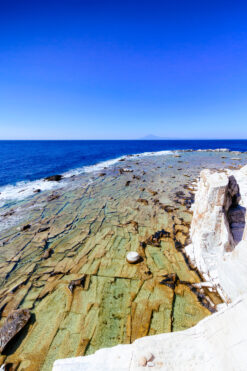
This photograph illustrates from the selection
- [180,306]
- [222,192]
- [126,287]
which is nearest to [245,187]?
[222,192]

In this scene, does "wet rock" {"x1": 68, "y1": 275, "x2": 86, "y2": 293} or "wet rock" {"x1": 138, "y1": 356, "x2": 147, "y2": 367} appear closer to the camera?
"wet rock" {"x1": 138, "y1": 356, "x2": 147, "y2": 367}

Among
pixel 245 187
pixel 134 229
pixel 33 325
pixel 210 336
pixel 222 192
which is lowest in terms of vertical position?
pixel 33 325

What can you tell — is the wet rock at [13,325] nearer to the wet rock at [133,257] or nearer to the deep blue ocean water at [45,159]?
the wet rock at [133,257]

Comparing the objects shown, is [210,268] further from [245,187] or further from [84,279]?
[245,187]

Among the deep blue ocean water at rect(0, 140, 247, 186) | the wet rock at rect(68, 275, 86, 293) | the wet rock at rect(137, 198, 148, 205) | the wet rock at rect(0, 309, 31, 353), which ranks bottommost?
the wet rock at rect(0, 309, 31, 353)

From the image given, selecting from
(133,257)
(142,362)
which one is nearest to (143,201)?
(133,257)

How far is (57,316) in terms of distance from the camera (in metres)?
4.86

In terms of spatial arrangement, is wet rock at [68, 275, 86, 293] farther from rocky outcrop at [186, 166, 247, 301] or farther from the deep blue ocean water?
the deep blue ocean water

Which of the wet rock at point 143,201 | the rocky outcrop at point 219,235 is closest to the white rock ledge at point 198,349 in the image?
the rocky outcrop at point 219,235

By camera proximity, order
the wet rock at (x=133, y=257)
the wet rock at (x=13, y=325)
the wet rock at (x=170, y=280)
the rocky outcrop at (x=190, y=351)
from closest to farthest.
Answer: the rocky outcrop at (x=190, y=351)
the wet rock at (x=13, y=325)
the wet rock at (x=170, y=280)
the wet rock at (x=133, y=257)

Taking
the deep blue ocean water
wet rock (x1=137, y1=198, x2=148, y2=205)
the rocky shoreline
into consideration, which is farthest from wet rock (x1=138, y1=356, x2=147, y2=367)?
the deep blue ocean water

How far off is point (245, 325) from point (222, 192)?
14.3 feet

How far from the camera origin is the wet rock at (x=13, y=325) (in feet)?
13.8

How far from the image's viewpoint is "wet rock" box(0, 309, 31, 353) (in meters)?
4.21
